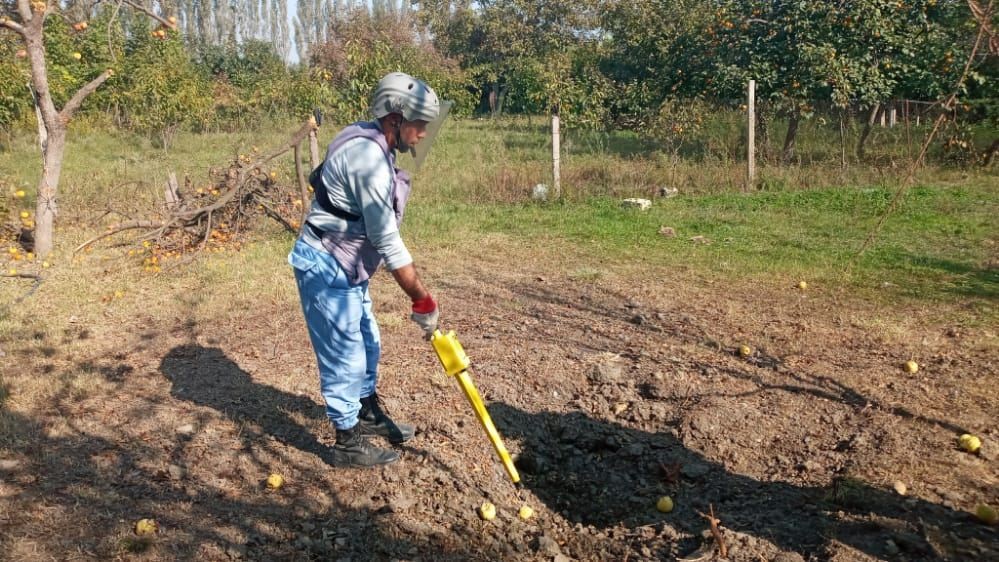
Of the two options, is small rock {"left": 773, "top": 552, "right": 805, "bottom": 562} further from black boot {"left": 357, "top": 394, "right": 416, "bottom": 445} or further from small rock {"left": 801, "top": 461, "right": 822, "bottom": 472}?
black boot {"left": 357, "top": 394, "right": 416, "bottom": 445}

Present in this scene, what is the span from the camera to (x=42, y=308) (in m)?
6.45

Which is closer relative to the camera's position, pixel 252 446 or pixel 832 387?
pixel 252 446

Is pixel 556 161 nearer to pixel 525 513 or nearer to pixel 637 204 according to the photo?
pixel 637 204

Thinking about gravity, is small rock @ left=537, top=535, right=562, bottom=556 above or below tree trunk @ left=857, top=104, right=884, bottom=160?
below

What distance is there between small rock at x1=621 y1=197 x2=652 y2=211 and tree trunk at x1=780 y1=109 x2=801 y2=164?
8.99 ft

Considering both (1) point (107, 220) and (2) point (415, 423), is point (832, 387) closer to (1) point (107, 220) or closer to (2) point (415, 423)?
(2) point (415, 423)

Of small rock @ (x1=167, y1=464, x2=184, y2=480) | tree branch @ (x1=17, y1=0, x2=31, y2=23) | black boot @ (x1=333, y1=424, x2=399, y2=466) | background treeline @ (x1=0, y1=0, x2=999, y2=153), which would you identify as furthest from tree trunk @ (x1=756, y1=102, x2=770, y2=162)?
small rock @ (x1=167, y1=464, x2=184, y2=480)

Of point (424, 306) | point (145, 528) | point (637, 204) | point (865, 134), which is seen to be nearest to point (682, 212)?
point (637, 204)

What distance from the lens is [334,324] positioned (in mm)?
3465

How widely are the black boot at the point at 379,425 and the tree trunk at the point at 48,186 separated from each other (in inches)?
218

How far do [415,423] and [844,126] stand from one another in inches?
389

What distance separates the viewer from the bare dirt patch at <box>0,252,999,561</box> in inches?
124

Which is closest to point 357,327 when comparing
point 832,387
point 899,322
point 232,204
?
point 832,387

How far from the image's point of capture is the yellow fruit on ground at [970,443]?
3.61 m
